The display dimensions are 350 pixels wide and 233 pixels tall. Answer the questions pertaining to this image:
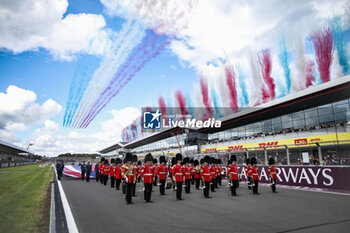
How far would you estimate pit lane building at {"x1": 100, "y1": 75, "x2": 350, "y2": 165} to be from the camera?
14.7 meters

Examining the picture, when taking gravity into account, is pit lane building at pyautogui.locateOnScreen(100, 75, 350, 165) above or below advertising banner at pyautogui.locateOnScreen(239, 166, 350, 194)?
above

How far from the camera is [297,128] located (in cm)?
2817

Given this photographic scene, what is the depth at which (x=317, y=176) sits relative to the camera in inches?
528

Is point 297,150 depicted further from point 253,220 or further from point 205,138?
point 205,138

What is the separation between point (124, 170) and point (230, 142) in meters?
28.1

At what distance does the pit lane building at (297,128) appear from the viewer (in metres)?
14.7

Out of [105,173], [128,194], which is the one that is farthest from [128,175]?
[105,173]

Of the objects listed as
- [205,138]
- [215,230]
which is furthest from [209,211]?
[205,138]

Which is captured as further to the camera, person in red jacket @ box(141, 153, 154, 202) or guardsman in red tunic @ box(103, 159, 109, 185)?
guardsman in red tunic @ box(103, 159, 109, 185)

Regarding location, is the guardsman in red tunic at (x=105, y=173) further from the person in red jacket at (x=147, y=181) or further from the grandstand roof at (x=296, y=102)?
the grandstand roof at (x=296, y=102)

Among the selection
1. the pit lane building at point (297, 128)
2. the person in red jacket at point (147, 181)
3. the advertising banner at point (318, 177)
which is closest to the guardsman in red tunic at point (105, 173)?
the person in red jacket at point (147, 181)

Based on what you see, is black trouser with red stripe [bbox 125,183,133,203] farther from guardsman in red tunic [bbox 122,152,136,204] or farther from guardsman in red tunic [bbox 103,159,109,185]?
guardsman in red tunic [bbox 103,159,109,185]

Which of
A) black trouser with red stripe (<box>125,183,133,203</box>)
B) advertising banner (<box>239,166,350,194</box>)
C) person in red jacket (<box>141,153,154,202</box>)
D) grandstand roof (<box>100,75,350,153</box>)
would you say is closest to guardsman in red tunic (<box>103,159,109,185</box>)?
person in red jacket (<box>141,153,154,202</box>)

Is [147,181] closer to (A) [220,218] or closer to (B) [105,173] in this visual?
(A) [220,218]
